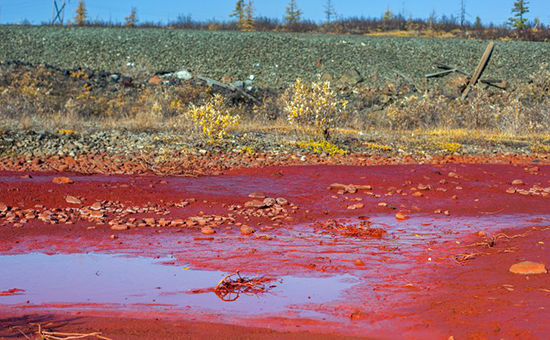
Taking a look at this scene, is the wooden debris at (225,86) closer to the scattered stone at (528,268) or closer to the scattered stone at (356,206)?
the scattered stone at (356,206)

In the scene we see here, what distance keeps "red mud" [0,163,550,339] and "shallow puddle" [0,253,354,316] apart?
107mm

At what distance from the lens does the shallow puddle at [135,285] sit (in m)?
4.71

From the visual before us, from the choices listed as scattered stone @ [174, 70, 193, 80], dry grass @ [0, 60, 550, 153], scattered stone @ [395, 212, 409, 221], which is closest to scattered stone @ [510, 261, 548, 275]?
scattered stone @ [395, 212, 409, 221]

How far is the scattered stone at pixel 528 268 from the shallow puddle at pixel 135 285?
4.30 feet

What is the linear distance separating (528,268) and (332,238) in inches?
83.4

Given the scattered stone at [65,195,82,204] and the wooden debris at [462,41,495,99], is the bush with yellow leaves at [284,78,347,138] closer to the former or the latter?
the scattered stone at [65,195,82,204]

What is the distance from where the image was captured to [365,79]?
88.9 ft

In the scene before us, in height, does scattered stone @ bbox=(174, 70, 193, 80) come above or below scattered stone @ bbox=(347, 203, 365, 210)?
above

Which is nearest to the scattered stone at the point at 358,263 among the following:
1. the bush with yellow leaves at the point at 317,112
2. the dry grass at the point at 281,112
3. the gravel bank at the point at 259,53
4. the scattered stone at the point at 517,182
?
the scattered stone at the point at 517,182

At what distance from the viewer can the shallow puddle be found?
4.71m

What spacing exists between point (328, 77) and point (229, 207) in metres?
19.0

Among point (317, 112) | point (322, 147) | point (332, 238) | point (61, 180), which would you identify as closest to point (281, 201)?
point (332, 238)

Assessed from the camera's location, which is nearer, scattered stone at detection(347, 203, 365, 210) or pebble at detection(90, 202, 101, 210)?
pebble at detection(90, 202, 101, 210)

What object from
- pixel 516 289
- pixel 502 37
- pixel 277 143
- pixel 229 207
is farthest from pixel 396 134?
pixel 502 37
